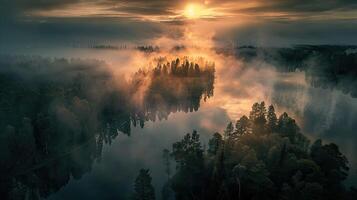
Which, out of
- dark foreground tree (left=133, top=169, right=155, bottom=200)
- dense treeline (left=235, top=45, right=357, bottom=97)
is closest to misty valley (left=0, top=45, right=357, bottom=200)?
dark foreground tree (left=133, top=169, right=155, bottom=200)

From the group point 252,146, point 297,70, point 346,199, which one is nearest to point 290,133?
point 252,146

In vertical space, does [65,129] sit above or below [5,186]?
above

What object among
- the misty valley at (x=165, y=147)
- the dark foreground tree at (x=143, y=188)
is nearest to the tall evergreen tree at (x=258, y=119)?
the misty valley at (x=165, y=147)

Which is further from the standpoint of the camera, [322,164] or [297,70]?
[297,70]

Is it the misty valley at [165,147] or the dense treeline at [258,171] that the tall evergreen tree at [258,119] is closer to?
the misty valley at [165,147]

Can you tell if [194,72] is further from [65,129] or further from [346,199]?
[346,199]

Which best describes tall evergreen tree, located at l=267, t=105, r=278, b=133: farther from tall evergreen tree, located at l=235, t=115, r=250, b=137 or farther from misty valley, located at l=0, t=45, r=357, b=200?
tall evergreen tree, located at l=235, t=115, r=250, b=137

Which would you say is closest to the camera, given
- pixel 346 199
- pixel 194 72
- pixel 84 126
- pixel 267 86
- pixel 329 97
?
pixel 346 199
